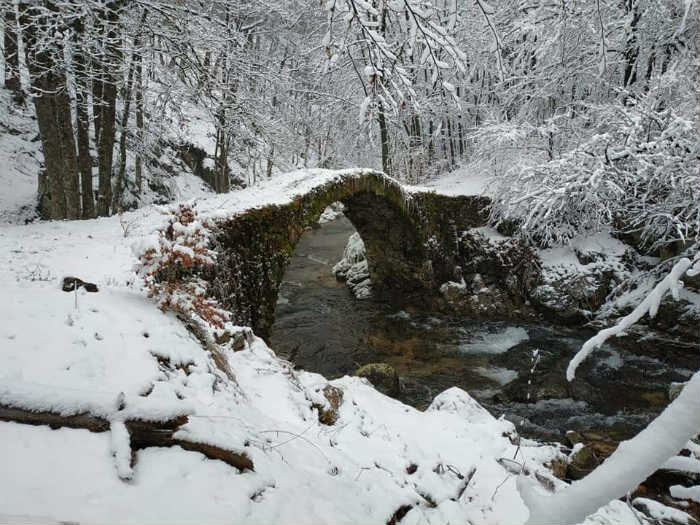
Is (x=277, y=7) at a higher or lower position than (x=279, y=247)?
higher

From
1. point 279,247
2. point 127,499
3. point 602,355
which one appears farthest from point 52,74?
point 602,355

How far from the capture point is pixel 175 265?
3172 millimetres

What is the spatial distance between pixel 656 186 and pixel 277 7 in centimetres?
959

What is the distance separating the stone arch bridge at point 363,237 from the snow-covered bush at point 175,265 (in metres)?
1.16

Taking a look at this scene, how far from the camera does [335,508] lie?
1.83 meters

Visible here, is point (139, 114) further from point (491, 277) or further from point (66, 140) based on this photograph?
point (491, 277)

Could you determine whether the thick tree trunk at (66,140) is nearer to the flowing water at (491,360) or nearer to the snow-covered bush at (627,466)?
the flowing water at (491,360)

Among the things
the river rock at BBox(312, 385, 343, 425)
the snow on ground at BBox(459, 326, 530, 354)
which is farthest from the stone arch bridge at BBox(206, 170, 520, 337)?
the snow on ground at BBox(459, 326, 530, 354)

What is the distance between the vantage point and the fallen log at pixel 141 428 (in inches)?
59.6

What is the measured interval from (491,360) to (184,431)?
6.83 meters

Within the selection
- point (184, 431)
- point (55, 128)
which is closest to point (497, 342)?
point (184, 431)

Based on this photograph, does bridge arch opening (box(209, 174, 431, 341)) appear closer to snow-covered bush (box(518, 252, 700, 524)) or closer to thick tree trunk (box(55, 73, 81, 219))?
thick tree trunk (box(55, 73, 81, 219))

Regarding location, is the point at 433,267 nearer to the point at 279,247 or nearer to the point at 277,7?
the point at 279,247

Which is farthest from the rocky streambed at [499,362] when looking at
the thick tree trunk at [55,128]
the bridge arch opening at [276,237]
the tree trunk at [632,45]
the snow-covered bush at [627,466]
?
the tree trunk at [632,45]
